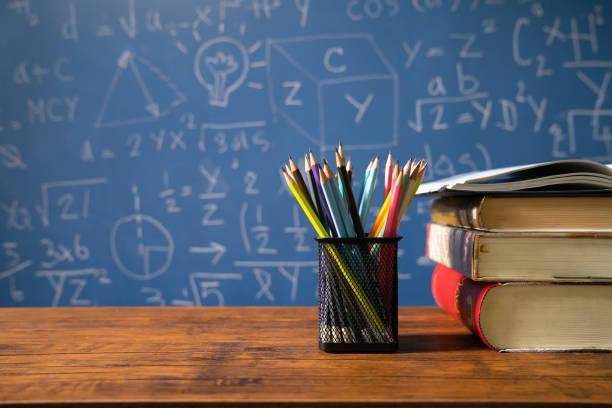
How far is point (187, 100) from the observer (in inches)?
93.9

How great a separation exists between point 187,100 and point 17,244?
84cm

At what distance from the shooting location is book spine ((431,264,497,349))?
61 centimetres

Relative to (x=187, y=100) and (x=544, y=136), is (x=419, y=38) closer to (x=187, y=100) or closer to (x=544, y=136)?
(x=544, y=136)

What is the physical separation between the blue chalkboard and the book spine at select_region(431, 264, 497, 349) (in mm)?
1543

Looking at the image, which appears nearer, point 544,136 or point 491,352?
point 491,352

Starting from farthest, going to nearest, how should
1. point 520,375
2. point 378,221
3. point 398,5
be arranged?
point 398,5
point 378,221
point 520,375

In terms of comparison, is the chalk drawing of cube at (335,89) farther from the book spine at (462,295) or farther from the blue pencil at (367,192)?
the blue pencil at (367,192)

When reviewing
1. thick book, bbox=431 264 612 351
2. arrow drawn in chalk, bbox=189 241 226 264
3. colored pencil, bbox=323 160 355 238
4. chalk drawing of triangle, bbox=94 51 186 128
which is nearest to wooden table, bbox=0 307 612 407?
thick book, bbox=431 264 612 351

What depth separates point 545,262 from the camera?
23.5 inches

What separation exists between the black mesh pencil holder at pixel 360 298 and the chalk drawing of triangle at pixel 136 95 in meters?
1.90

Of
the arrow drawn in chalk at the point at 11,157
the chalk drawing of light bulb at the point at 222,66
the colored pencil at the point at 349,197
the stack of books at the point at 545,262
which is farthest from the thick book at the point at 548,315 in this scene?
the arrow drawn in chalk at the point at 11,157

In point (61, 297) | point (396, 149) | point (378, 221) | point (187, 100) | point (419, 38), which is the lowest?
point (61, 297)

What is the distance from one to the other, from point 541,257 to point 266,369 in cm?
27

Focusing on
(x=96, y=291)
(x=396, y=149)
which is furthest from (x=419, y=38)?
(x=96, y=291)
